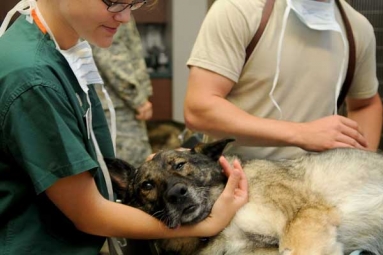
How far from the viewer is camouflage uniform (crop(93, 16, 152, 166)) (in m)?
3.05

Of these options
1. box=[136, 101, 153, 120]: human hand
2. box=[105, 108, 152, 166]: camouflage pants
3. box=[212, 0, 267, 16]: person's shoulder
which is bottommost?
box=[105, 108, 152, 166]: camouflage pants

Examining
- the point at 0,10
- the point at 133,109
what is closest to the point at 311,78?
the point at 133,109

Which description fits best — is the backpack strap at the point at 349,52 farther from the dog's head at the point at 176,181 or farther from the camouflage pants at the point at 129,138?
the camouflage pants at the point at 129,138

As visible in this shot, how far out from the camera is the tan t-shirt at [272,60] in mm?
1722

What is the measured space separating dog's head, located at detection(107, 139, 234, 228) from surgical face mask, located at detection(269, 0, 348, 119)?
0.33 m

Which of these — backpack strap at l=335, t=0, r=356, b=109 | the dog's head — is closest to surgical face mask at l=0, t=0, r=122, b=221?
the dog's head

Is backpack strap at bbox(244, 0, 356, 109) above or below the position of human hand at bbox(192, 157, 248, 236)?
above

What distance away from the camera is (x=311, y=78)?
1804 mm

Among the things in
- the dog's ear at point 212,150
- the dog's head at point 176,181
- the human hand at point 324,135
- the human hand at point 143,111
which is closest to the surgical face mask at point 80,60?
the dog's head at point 176,181

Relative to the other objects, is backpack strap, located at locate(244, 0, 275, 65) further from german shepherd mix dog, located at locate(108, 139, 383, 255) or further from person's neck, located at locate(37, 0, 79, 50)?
person's neck, located at locate(37, 0, 79, 50)

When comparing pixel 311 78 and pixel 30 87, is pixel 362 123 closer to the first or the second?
pixel 311 78

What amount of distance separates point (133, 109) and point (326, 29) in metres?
1.73

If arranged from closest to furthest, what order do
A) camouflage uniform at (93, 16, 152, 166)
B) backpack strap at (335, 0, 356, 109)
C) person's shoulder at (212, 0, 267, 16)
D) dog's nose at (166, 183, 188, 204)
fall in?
dog's nose at (166, 183, 188, 204)
person's shoulder at (212, 0, 267, 16)
backpack strap at (335, 0, 356, 109)
camouflage uniform at (93, 16, 152, 166)

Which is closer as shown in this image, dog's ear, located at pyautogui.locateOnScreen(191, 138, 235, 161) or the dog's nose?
the dog's nose
